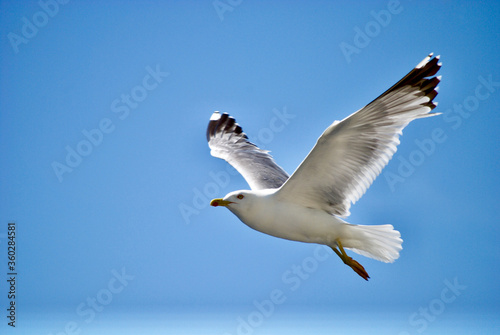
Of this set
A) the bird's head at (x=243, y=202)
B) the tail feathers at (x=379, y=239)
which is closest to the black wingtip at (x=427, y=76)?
the tail feathers at (x=379, y=239)

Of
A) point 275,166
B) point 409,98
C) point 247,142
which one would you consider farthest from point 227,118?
point 409,98

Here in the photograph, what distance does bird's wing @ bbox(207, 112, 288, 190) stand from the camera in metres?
4.60

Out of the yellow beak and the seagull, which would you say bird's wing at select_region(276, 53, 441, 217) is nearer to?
the seagull

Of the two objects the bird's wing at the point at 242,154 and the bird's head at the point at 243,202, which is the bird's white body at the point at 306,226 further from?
the bird's wing at the point at 242,154

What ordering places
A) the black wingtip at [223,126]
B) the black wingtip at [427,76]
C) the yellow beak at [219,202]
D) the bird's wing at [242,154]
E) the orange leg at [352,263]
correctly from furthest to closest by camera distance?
the black wingtip at [223,126]
the bird's wing at [242,154]
the yellow beak at [219,202]
the orange leg at [352,263]
the black wingtip at [427,76]

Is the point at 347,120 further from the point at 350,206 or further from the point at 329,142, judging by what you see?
the point at 350,206

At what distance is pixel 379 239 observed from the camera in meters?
3.70

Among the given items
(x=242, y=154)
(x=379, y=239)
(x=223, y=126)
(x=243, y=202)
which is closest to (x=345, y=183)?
(x=379, y=239)

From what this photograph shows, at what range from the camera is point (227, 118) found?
5945mm

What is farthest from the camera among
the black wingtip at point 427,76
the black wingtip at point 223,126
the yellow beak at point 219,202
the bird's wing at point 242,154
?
the black wingtip at point 223,126

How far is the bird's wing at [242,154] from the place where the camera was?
15.1 feet

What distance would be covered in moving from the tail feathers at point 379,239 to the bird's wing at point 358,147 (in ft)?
0.54

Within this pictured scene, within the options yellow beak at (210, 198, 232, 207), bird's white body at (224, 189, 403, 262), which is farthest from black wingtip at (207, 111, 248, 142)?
bird's white body at (224, 189, 403, 262)

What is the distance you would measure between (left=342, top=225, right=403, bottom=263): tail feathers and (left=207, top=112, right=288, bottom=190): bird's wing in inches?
36.9
